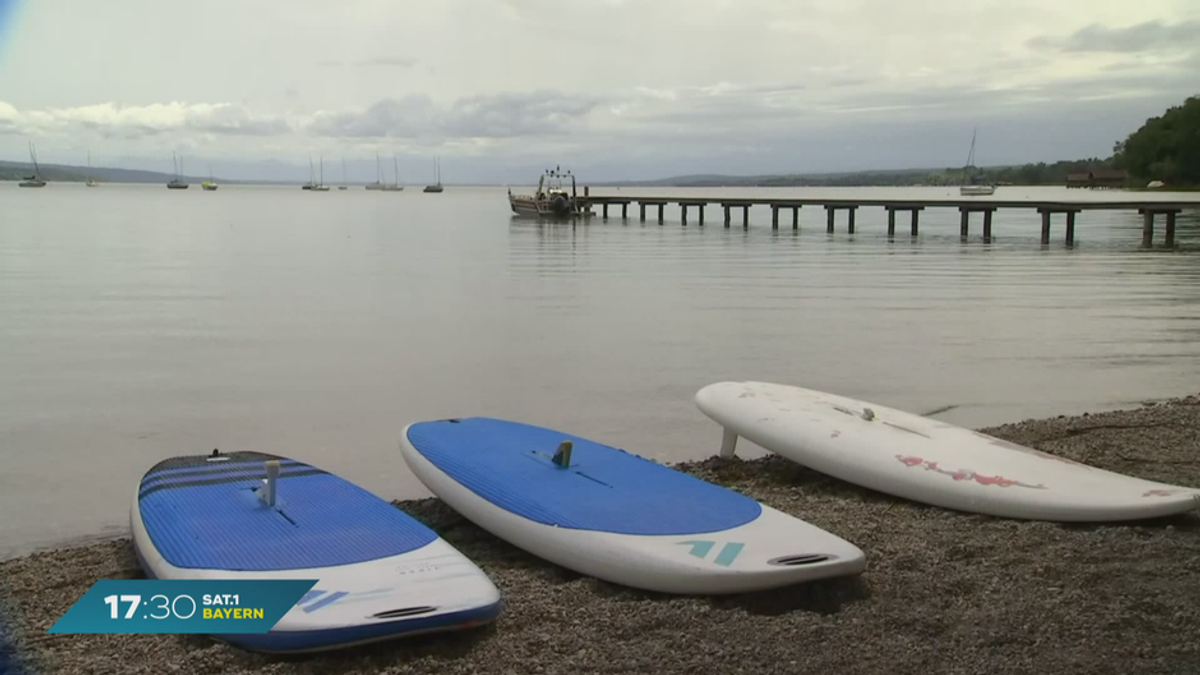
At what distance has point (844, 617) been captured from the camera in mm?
3631

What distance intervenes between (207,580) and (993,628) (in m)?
2.63

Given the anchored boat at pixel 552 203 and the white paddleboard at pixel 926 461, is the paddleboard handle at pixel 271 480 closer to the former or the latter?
the white paddleboard at pixel 926 461

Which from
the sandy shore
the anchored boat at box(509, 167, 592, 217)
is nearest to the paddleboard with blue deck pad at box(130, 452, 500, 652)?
the sandy shore

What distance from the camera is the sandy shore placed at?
128 inches

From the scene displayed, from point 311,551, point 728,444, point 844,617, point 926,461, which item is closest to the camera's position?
point 844,617

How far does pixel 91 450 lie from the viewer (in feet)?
23.3

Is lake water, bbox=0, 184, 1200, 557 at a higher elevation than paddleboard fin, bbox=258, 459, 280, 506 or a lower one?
lower

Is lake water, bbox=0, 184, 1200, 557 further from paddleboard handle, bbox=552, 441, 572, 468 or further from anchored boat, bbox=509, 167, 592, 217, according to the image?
anchored boat, bbox=509, 167, 592, 217

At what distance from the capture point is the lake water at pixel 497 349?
7352 mm

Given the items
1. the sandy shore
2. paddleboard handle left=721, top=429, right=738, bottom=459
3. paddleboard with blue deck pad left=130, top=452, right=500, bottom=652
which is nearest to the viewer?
the sandy shore

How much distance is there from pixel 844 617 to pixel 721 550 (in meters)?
0.56

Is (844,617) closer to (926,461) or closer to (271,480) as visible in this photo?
(926,461)

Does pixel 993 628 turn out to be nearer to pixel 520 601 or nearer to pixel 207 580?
pixel 520 601
